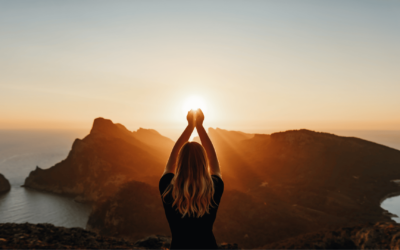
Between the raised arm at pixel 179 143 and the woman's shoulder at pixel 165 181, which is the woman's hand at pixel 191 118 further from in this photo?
the woman's shoulder at pixel 165 181

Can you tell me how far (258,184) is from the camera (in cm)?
5934

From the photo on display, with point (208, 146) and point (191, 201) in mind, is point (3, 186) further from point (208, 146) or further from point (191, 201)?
point (191, 201)

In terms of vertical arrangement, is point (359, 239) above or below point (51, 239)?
below

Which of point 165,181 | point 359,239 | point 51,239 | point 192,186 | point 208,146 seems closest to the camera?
point 192,186

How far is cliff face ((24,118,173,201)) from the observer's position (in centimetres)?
5936

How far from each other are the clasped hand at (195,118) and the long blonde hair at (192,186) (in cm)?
86

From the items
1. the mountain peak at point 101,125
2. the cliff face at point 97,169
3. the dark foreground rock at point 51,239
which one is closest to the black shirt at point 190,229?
the dark foreground rock at point 51,239

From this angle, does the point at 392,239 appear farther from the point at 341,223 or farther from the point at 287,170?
the point at 287,170

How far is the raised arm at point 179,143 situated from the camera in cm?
256

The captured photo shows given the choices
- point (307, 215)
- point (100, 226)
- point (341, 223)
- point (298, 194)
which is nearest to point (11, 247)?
point (100, 226)

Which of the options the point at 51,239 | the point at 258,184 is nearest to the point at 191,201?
the point at 51,239

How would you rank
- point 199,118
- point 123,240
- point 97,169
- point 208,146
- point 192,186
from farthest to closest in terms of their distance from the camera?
1. point 97,169
2. point 123,240
3. point 199,118
4. point 208,146
5. point 192,186

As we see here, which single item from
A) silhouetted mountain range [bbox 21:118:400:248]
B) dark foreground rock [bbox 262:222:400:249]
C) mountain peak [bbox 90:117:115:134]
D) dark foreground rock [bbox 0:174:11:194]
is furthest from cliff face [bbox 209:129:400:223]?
dark foreground rock [bbox 0:174:11:194]

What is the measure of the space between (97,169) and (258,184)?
4991cm
